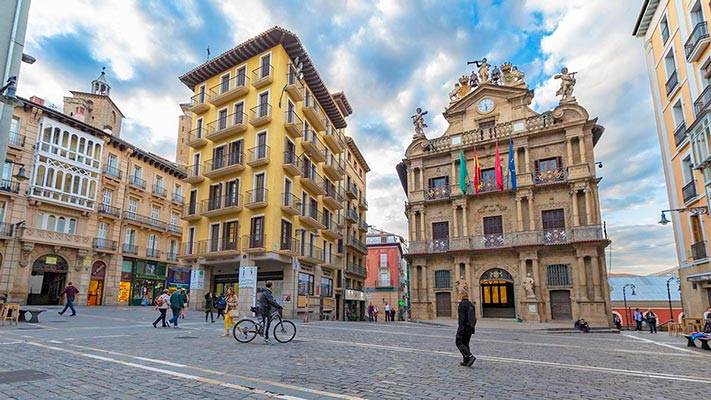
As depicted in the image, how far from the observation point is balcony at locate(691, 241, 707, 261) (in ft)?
65.2

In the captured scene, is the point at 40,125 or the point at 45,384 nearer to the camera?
the point at 45,384

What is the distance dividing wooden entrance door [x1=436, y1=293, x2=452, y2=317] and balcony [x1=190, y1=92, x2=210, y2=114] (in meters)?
23.4

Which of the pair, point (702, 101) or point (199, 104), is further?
point (199, 104)

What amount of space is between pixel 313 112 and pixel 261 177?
7563mm

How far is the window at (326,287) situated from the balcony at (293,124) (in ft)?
38.0

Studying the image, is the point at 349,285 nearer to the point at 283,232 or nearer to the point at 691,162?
the point at 283,232

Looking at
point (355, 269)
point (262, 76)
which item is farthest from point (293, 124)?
point (355, 269)

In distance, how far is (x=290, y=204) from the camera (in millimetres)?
27297

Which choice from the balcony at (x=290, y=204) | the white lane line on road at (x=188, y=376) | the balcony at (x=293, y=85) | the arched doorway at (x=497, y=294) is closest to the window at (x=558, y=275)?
the arched doorway at (x=497, y=294)

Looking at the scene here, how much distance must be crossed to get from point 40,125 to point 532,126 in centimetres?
3708

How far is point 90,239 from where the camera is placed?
33219 millimetres

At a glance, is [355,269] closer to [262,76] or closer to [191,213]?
[191,213]

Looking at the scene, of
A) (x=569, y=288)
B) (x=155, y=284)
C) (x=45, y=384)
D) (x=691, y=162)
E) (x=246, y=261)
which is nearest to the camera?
(x=45, y=384)

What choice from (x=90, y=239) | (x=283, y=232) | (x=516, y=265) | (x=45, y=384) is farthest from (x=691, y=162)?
(x=90, y=239)
